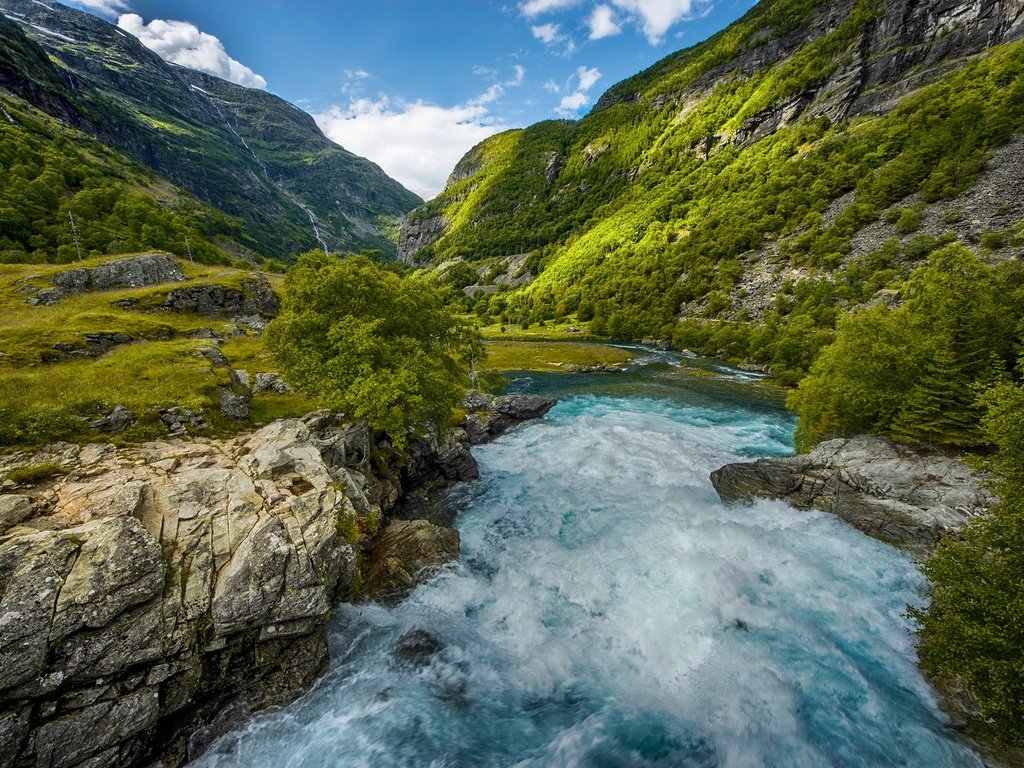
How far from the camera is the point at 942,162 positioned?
93625 millimetres

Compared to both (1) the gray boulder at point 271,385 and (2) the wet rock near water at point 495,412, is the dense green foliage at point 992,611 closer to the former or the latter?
(2) the wet rock near water at point 495,412

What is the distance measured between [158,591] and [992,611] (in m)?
24.8

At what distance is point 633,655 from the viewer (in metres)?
16.4

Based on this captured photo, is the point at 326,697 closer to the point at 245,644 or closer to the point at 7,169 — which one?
the point at 245,644

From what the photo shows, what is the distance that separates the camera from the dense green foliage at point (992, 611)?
1064 cm

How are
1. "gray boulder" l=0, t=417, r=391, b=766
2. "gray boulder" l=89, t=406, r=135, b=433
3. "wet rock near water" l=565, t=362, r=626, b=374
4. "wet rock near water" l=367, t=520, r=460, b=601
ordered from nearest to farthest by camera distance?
"gray boulder" l=0, t=417, r=391, b=766 < "wet rock near water" l=367, t=520, r=460, b=601 < "gray boulder" l=89, t=406, r=135, b=433 < "wet rock near water" l=565, t=362, r=626, b=374

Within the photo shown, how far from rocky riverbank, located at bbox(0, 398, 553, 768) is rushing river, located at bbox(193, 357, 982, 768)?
6.28 ft

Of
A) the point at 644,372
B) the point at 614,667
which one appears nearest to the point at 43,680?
the point at 614,667

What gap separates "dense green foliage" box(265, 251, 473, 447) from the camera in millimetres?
25672

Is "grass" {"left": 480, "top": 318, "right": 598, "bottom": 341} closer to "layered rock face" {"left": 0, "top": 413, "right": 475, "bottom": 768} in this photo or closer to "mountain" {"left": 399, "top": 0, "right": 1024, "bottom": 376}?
"mountain" {"left": 399, "top": 0, "right": 1024, "bottom": 376}

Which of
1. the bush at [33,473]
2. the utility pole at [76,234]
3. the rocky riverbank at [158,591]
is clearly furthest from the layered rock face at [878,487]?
the utility pole at [76,234]

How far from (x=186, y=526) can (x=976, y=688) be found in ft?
84.6

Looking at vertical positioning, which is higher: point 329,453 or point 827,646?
point 329,453

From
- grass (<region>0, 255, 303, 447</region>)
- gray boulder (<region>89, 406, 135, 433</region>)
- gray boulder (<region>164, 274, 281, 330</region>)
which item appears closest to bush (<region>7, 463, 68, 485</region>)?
grass (<region>0, 255, 303, 447</region>)
